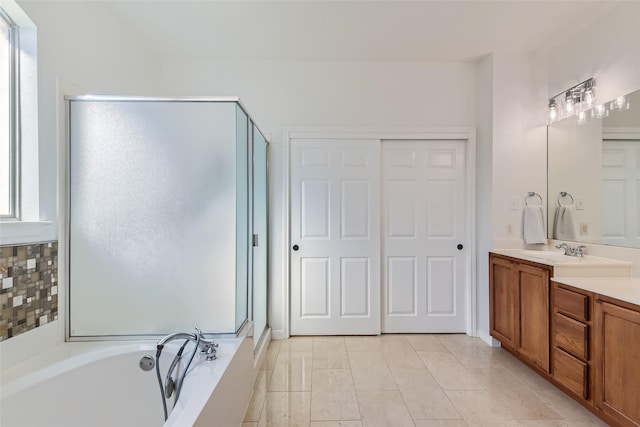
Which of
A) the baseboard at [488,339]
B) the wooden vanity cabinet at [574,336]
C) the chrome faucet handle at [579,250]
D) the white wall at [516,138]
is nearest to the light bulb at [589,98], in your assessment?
the white wall at [516,138]

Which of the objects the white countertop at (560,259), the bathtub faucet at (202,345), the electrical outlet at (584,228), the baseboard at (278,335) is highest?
the electrical outlet at (584,228)

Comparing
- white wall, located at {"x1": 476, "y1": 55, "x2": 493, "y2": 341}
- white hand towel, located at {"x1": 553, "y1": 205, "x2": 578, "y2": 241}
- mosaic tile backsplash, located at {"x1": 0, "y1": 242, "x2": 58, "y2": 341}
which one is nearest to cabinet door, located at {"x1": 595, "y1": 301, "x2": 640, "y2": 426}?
white hand towel, located at {"x1": 553, "y1": 205, "x2": 578, "y2": 241}

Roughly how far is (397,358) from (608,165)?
7.29 ft

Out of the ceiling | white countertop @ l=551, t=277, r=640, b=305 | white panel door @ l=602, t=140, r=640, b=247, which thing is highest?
the ceiling

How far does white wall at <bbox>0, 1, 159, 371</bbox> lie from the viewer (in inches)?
62.2

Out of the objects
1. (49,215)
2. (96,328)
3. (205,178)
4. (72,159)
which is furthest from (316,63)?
(96,328)

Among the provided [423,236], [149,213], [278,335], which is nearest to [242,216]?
[149,213]

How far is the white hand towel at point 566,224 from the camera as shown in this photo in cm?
266

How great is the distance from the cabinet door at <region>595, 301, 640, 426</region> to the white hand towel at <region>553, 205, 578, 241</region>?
1.11 meters

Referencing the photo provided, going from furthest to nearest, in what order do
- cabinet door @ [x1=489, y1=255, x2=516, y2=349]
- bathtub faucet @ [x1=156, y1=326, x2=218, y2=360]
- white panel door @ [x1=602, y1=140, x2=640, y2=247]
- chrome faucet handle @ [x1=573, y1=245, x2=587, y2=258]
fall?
cabinet door @ [x1=489, y1=255, x2=516, y2=349], chrome faucet handle @ [x1=573, y1=245, x2=587, y2=258], white panel door @ [x1=602, y1=140, x2=640, y2=247], bathtub faucet @ [x1=156, y1=326, x2=218, y2=360]

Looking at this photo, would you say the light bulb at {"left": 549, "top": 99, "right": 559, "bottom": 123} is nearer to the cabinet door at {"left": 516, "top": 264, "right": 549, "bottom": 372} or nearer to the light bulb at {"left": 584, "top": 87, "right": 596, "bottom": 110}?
the light bulb at {"left": 584, "top": 87, "right": 596, "bottom": 110}

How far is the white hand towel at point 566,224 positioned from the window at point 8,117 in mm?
3878

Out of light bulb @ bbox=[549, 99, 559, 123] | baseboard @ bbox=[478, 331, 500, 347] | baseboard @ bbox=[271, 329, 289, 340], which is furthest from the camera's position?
baseboard @ bbox=[271, 329, 289, 340]

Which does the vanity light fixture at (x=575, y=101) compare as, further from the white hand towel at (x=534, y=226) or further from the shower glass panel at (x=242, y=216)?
the shower glass panel at (x=242, y=216)
